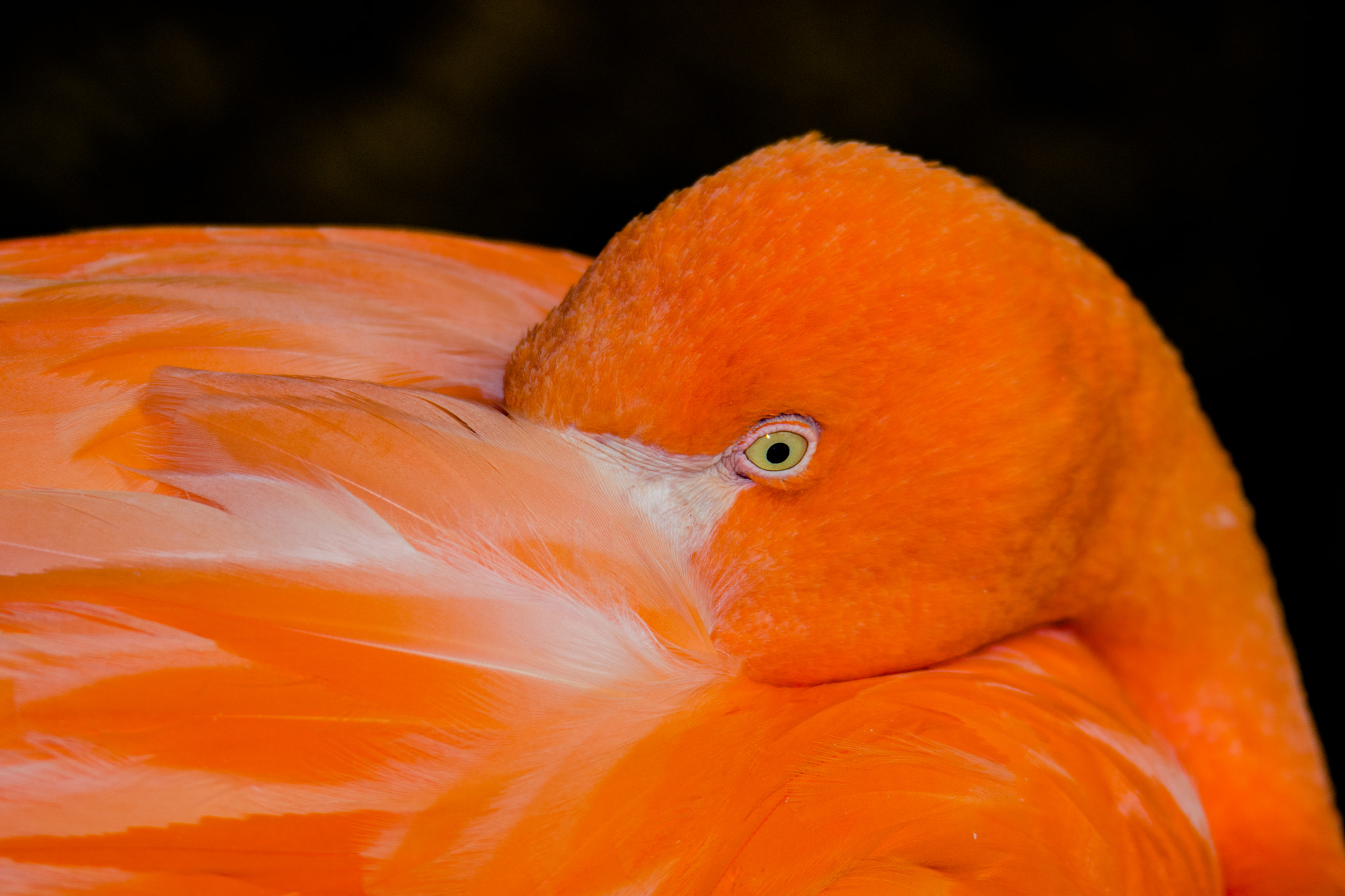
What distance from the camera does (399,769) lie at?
0.76m

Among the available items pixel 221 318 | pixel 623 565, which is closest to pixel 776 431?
pixel 623 565

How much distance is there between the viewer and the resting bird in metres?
0.74

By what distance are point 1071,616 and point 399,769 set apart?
0.75 meters

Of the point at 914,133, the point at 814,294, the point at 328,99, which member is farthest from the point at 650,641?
the point at 328,99

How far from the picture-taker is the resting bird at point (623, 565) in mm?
738

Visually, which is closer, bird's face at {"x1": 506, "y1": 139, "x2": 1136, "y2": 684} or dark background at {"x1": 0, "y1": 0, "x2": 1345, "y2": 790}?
bird's face at {"x1": 506, "y1": 139, "x2": 1136, "y2": 684}

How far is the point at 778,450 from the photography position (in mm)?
895

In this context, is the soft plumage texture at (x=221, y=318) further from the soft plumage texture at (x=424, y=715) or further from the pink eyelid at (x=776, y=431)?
the pink eyelid at (x=776, y=431)

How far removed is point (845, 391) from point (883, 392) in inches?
1.3

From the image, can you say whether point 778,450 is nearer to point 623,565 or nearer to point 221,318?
point 623,565

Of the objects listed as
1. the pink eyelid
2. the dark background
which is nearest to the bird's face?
the pink eyelid

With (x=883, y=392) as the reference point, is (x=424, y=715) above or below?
below

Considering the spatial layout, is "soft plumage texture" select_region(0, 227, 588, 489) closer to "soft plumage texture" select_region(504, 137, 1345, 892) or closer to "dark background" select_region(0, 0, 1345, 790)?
"soft plumage texture" select_region(504, 137, 1345, 892)

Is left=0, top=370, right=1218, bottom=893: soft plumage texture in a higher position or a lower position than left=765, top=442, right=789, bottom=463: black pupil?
lower
